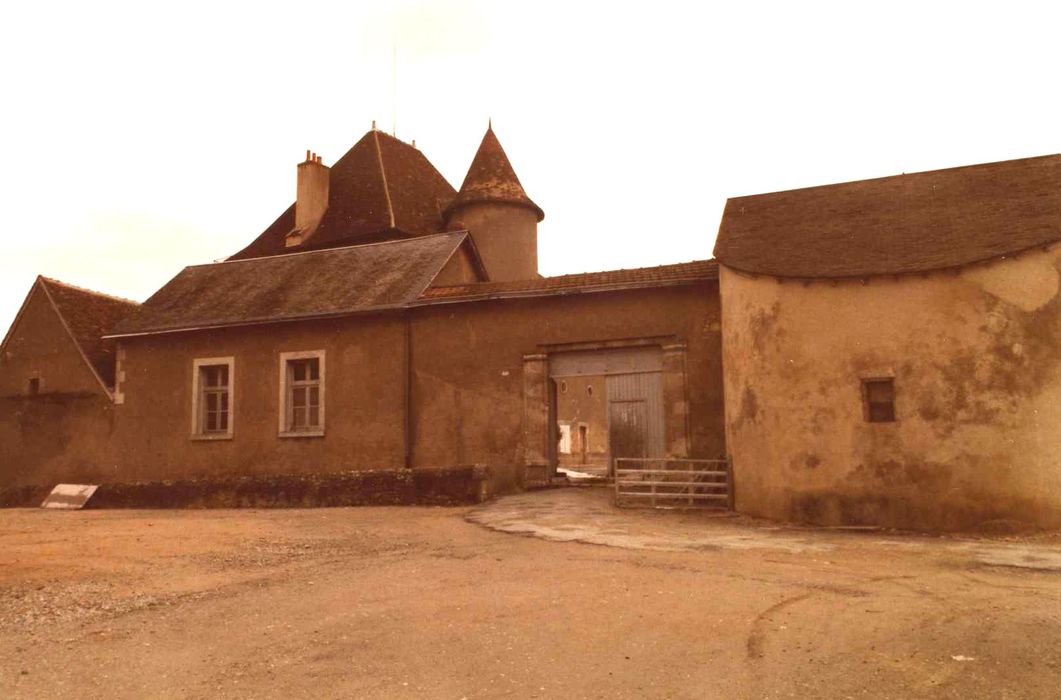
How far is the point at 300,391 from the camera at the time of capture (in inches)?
661

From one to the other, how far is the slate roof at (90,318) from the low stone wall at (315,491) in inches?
210

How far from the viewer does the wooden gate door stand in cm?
1432

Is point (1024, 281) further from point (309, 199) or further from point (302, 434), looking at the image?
point (309, 199)

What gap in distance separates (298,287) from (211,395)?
9.95 ft

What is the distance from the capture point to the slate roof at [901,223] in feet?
32.3

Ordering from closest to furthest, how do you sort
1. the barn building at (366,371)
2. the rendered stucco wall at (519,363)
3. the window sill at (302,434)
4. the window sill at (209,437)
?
the rendered stucco wall at (519,363) < the barn building at (366,371) < the window sill at (302,434) < the window sill at (209,437)

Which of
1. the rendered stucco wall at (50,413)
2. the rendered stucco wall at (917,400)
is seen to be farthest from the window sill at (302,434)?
the rendered stucco wall at (917,400)

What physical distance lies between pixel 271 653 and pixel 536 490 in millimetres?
9660

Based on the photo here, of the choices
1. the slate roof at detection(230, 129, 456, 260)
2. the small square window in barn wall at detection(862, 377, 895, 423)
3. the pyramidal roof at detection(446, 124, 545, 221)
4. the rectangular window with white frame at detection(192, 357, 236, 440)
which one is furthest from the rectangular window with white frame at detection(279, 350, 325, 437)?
the small square window in barn wall at detection(862, 377, 895, 423)

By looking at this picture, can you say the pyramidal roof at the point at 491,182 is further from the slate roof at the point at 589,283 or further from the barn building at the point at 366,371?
the slate roof at the point at 589,283

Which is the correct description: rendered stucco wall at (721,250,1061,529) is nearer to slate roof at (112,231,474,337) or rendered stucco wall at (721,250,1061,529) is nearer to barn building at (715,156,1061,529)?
barn building at (715,156,1061,529)

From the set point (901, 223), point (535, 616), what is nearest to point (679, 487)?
point (901, 223)

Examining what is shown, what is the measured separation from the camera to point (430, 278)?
16516mm

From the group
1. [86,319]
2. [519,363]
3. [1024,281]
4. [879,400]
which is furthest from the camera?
[86,319]
